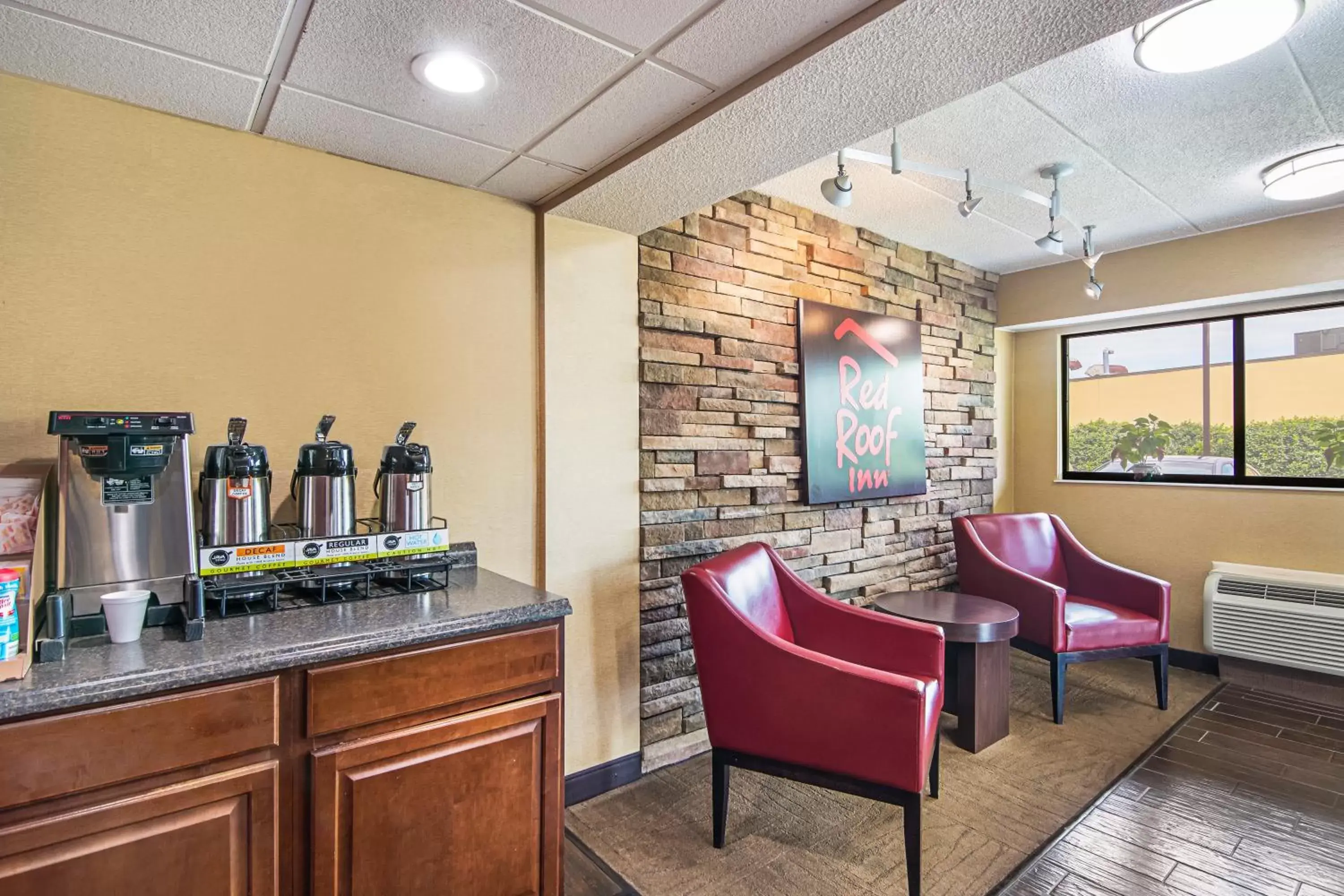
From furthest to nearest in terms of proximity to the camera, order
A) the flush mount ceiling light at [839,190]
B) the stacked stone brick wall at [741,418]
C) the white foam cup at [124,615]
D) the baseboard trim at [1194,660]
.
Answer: the baseboard trim at [1194,660]
the stacked stone brick wall at [741,418]
the flush mount ceiling light at [839,190]
the white foam cup at [124,615]

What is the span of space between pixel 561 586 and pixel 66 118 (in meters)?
1.98

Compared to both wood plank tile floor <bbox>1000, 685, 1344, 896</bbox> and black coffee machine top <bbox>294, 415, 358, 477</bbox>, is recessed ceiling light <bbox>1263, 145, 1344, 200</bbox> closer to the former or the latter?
wood plank tile floor <bbox>1000, 685, 1344, 896</bbox>

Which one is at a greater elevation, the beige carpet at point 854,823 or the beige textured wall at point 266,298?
the beige textured wall at point 266,298

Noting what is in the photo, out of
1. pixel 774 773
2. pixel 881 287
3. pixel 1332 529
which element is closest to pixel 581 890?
pixel 774 773

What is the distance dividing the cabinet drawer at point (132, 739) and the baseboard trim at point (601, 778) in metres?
1.40

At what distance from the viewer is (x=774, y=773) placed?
2.17 metres

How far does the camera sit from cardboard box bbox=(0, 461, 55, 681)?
1239mm

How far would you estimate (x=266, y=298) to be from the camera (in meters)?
2.02

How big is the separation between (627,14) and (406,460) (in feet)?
4.22

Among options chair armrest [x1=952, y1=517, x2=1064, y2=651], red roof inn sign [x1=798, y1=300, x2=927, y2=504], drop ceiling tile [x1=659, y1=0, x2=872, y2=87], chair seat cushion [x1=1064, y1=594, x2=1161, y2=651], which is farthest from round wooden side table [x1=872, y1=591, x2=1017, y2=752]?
drop ceiling tile [x1=659, y1=0, x2=872, y2=87]

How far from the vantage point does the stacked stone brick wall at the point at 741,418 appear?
111 inches

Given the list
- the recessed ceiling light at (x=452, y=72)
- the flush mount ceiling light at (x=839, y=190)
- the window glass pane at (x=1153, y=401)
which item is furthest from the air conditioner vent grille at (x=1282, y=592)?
the recessed ceiling light at (x=452, y=72)

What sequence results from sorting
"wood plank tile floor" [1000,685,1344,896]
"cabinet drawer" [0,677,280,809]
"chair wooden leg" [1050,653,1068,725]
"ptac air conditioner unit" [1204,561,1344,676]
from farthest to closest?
"ptac air conditioner unit" [1204,561,1344,676] < "chair wooden leg" [1050,653,1068,725] < "wood plank tile floor" [1000,685,1344,896] < "cabinet drawer" [0,677,280,809]

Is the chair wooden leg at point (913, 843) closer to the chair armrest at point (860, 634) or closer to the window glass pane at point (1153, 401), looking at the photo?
the chair armrest at point (860, 634)
